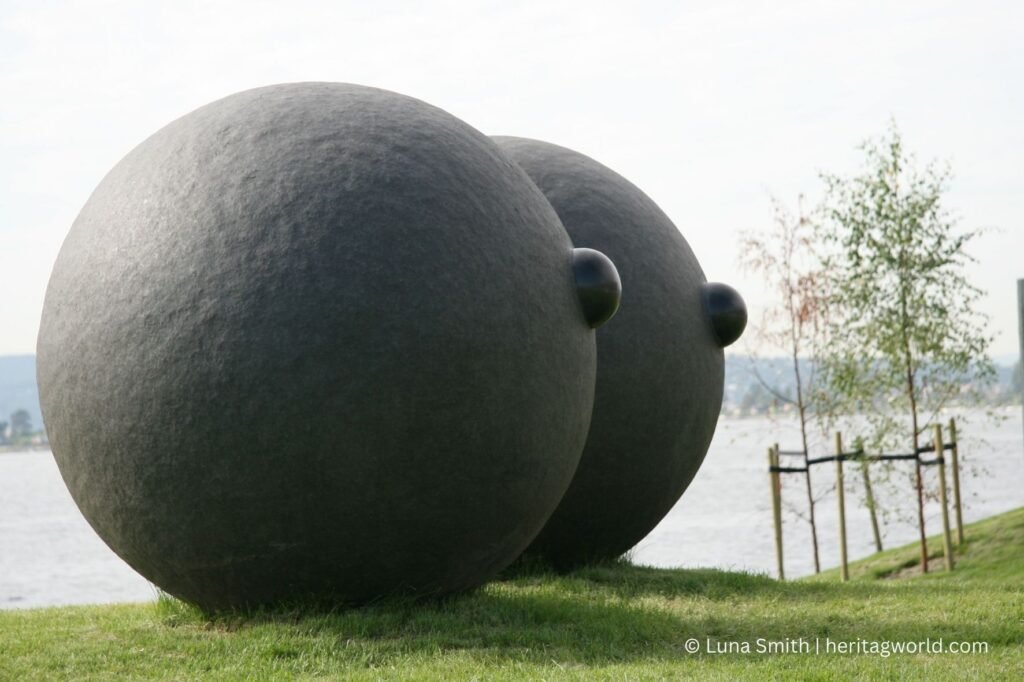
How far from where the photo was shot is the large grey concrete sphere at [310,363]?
283 inches

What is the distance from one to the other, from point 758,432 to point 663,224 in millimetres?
11785

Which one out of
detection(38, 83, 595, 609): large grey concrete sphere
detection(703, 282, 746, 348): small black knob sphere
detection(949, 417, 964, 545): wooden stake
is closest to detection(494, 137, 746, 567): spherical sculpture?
detection(703, 282, 746, 348): small black knob sphere

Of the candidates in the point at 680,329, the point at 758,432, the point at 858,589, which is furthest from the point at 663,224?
the point at 758,432

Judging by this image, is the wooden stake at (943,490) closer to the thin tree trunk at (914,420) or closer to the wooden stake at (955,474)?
the thin tree trunk at (914,420)

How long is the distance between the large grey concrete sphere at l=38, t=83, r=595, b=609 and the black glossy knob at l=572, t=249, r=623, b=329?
164 millimetres

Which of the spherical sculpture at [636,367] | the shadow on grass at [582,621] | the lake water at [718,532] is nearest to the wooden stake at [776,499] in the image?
the lake water at [718,532]

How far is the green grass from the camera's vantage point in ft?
22.4

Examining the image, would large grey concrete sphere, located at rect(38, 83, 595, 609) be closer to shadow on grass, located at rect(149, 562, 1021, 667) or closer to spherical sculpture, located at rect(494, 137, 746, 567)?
shadow on grass, located at rect(149, 562, 1021, 667)

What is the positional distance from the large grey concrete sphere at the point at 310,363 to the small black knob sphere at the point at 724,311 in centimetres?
261

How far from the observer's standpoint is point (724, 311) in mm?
10430

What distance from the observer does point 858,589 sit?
10.5 meters

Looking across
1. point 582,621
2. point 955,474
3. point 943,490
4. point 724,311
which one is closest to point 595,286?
point 582,621

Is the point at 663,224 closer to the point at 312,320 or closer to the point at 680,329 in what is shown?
the point at 680,329

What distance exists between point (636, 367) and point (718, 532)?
21.6 metres
